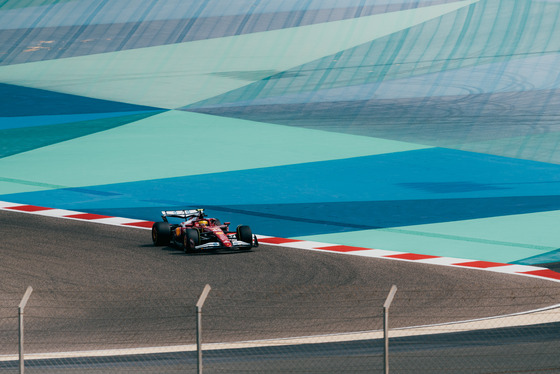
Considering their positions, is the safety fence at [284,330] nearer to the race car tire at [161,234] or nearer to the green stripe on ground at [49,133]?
the race car tire at [161,234]

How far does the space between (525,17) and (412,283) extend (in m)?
21.1

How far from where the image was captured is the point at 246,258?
58.4 ft

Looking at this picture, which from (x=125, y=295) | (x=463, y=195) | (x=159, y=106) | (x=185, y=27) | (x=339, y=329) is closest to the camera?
(x=339, y=329)

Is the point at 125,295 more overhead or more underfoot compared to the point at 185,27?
more underfoot

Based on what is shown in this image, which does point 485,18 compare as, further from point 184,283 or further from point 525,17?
point 184,283

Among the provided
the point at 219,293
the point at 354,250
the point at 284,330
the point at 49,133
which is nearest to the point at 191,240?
the point at 354,250

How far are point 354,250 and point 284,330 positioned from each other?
577 centimetres

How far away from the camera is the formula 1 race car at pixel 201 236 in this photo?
18234 mm

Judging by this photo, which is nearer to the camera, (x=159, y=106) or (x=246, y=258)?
(x=246, y=258)

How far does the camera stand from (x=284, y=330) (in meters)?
13.0

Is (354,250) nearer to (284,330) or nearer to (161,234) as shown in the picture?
(161,234)


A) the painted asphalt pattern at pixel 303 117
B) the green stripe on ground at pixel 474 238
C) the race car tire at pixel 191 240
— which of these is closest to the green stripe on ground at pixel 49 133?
the painted asphalt pattern at pixel 303 117

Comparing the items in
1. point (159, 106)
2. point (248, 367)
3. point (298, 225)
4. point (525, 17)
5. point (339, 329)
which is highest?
point (525, 17)

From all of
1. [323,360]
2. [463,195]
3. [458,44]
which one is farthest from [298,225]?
[458,44]
